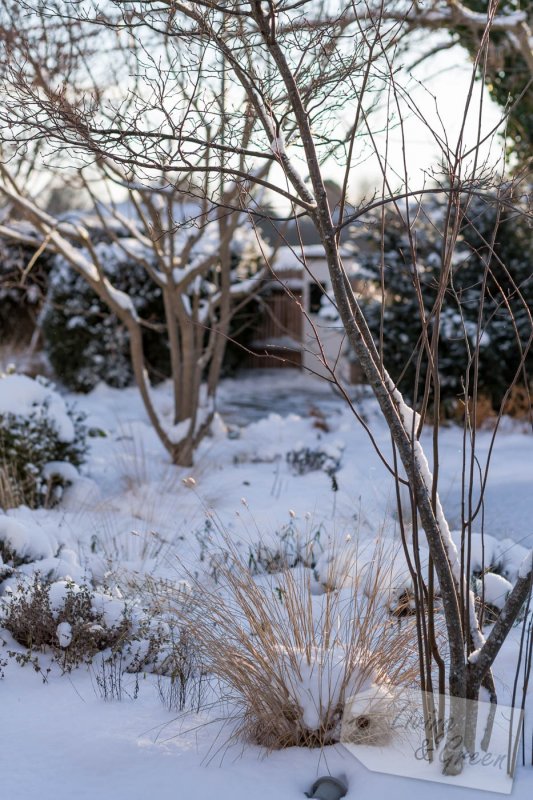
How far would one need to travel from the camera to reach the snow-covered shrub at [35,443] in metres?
5.90

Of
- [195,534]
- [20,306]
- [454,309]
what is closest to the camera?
[195,534]

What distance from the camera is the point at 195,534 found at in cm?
481

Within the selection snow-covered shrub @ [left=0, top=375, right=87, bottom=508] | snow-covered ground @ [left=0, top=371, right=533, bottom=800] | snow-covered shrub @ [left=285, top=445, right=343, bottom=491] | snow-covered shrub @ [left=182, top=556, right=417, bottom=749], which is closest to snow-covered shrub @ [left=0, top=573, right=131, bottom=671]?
snow-covered ground @ [left=0, top=371, right=533, bottom=800]

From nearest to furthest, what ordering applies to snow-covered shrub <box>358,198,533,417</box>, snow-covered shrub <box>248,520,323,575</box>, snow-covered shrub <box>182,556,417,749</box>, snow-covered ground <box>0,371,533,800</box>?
snow-covered ground <box>0,371,533,800</box> < snow-covered shrub <box>182,556,417,749</box> < snow-covered shrub <box>248,520,323,575</box> < snow-covered shrub <box>358,198,533,417</box>

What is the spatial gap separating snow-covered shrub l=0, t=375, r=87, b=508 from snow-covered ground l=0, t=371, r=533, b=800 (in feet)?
0.56

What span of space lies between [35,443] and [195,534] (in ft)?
6.08

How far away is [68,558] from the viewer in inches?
164

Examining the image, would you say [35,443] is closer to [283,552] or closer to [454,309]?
[283,552]

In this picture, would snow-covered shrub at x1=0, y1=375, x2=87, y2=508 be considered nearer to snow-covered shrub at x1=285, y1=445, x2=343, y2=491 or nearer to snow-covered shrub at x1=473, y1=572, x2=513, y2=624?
snow-covered shrub at x1=285, y1=445, x2=343, y2=491

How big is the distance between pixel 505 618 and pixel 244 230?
1222 cm

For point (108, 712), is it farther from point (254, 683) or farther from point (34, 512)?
point (34, 512)

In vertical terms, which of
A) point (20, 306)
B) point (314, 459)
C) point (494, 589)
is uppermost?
point (20, 306)

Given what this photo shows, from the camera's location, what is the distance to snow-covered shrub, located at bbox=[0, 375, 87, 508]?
5898mm

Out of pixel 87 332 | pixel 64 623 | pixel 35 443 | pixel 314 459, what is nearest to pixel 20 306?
pixel 87 332
